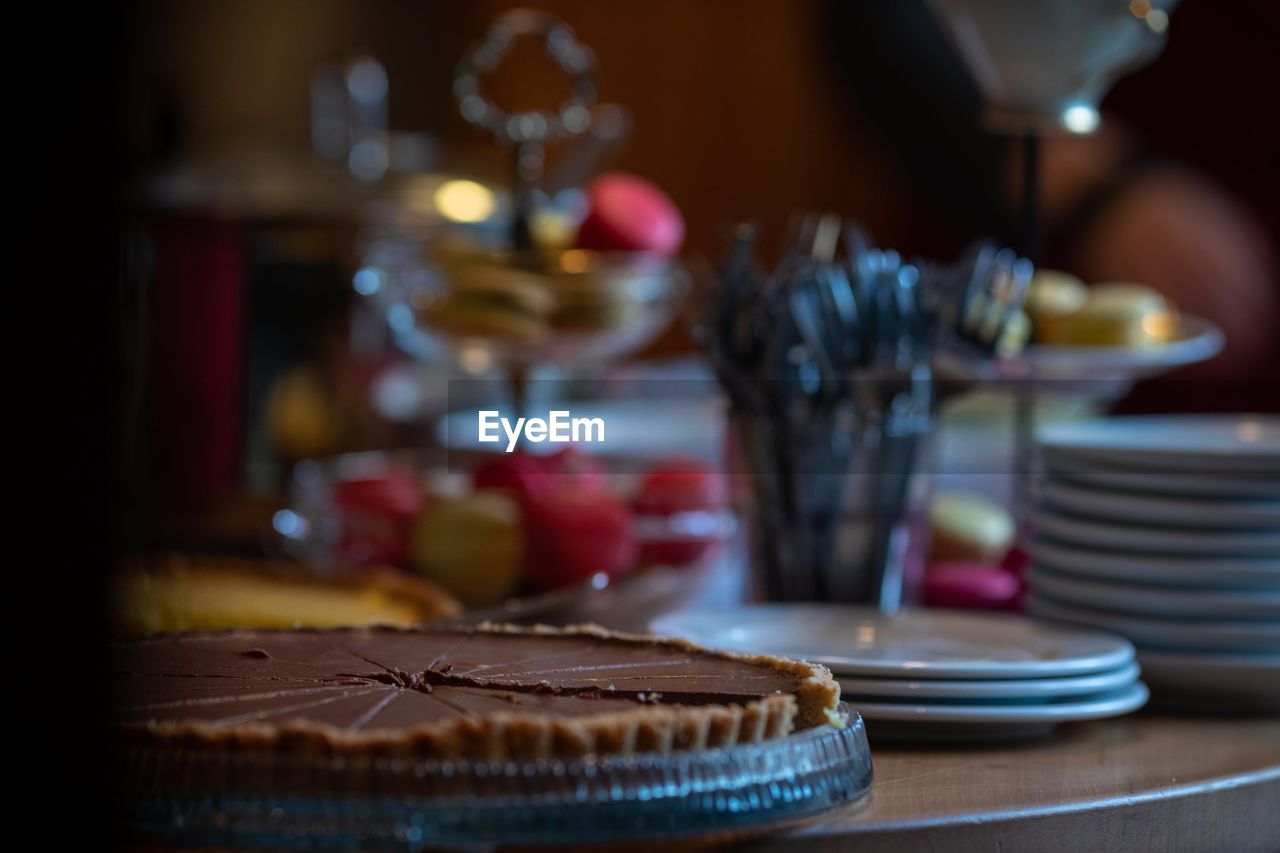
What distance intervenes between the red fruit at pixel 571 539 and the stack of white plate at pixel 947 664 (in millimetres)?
293

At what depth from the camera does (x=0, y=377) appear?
365 millimetres

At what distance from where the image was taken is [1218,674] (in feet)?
2.65

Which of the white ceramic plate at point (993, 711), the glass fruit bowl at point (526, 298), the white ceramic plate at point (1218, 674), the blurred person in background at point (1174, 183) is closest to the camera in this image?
the white ceramic plate at point (993, 711)

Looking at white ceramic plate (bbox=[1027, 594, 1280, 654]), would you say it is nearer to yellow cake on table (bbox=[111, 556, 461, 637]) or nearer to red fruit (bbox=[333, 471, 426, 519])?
yellow cake on table (bbox=[111, 556, 461, 637])

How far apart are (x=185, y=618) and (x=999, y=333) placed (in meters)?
0.52

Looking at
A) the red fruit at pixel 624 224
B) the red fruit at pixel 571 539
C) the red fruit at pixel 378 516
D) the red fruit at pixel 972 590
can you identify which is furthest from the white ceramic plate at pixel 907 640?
the red fruit at pixel 624 224

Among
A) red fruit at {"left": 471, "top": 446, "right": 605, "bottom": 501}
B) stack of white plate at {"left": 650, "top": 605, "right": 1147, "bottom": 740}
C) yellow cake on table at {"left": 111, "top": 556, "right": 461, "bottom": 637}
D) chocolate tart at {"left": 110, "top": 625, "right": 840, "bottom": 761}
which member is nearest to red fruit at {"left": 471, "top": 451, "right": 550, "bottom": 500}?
red fruit at {"left": 471, "top": 446, "right": 605, "bottom": 501}

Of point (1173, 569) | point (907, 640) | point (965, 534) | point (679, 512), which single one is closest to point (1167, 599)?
point (1173, 569)

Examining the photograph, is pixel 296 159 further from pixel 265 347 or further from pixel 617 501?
pixel 617 501

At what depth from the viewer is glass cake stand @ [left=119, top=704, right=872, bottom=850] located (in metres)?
0.48

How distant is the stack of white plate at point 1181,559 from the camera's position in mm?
816

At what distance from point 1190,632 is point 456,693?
0.44 metres

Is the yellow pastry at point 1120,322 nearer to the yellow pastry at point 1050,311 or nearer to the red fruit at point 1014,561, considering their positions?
the yellow pastry at point 1050,311

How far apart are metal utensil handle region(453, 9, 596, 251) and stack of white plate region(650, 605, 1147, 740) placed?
642mm
